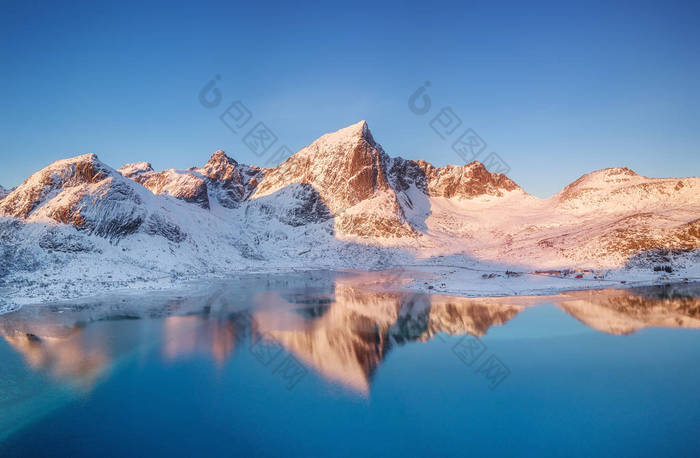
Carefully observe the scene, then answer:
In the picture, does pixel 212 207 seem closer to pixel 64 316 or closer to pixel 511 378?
pixel 64 316

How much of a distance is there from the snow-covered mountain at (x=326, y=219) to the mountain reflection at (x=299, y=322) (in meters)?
16.2

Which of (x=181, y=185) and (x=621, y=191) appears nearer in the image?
(x=621, y=191)

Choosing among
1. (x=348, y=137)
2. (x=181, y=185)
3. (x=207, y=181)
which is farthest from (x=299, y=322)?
(x=207, y=181)

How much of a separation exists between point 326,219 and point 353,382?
89.6 metres

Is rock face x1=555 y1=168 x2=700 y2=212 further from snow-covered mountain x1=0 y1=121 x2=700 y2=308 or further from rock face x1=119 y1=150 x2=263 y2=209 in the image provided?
rock face x1=119 y1=150 x2=263 y2=209

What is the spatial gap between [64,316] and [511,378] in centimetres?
3642

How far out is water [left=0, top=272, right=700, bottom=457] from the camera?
47.1 ft

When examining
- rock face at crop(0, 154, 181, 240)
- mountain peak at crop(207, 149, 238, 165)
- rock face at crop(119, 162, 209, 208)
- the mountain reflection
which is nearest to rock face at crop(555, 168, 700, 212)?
the mountain reflection

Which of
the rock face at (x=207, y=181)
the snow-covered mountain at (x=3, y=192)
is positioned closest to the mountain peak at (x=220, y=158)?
the rock face at (x=207, y=181)

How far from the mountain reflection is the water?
216mm

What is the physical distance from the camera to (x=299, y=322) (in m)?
32.2

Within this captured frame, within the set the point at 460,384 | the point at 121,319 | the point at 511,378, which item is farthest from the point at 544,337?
the point at 121,319

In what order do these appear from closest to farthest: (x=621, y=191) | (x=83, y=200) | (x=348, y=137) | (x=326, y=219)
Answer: (x=83, y=200)
(x=621, y=191)
(x=326, y=219)
(x=348, y=137)

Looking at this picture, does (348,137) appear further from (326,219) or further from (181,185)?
(181,185)
